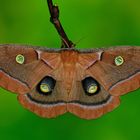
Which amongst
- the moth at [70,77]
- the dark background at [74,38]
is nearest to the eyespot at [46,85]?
the moth at [70,77]

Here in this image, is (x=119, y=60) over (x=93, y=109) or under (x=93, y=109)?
over

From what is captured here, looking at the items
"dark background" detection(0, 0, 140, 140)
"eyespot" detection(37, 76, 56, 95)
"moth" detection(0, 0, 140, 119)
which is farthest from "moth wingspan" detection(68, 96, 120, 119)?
"dark background" detection(0, 0, 140, 140)

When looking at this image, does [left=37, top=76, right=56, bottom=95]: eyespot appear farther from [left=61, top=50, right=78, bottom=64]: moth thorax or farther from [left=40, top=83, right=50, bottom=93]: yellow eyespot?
[left=61, top=50, right=78, bottom=64]: moth thorax

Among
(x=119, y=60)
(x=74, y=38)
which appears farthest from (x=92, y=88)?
(x=74, y=38)

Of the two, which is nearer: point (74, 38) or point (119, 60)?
point (119, 60)

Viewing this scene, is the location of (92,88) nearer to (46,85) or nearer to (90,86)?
(90,86)

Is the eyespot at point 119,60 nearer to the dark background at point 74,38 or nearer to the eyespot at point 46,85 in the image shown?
the eyespot at point 46,85
